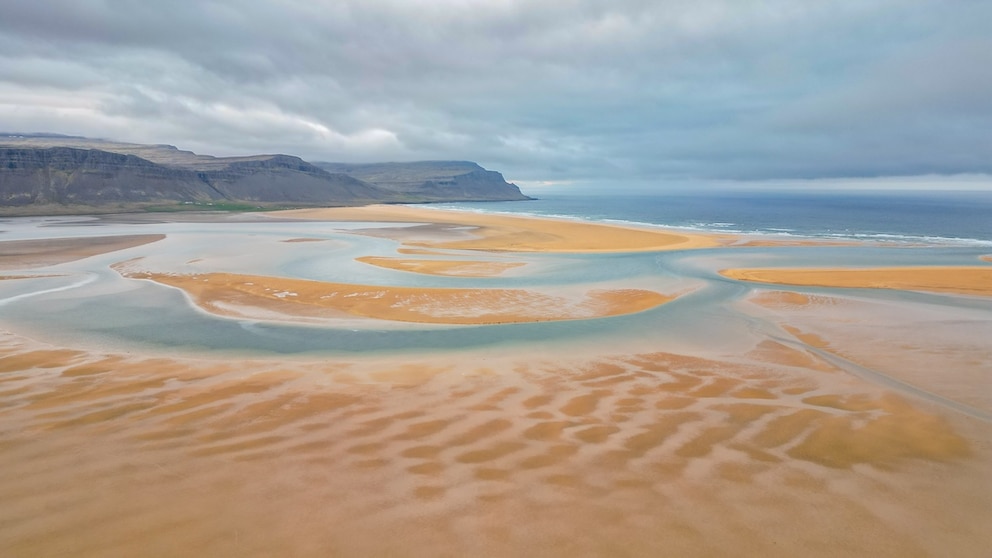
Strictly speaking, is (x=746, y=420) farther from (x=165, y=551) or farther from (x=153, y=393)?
(x=153, y=393)

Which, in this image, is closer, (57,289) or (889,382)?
(889,382)

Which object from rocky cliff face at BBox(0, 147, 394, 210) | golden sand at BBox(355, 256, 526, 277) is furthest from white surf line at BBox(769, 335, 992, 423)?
rocky cliff face at BBox(0, 147, 394, 210)

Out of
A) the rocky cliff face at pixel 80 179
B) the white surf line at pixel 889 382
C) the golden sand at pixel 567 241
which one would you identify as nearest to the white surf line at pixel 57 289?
the golden sand at pixel 567 241

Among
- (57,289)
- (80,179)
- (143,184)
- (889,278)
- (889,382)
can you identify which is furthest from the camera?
(143,184)

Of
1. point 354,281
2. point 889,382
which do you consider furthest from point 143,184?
point 889,382

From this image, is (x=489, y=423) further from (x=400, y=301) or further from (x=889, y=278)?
(x=889, y=278)

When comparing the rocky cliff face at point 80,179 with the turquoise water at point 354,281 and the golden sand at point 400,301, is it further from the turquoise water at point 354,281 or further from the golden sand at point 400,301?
the golden sand at point 400,301

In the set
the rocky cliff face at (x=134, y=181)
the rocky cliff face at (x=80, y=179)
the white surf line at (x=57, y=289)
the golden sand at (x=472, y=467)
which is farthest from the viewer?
the rocky cliff face at (x=134, y=181)

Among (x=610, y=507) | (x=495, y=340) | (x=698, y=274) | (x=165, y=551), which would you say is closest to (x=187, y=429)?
(x=165, y=551)
